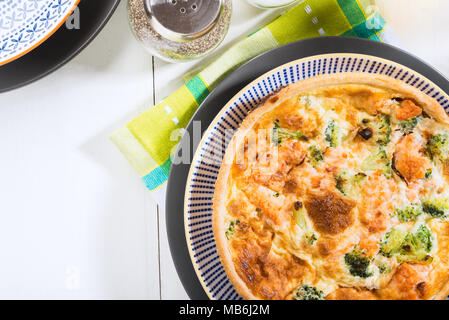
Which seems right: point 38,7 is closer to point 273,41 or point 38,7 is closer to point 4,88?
point 4,88

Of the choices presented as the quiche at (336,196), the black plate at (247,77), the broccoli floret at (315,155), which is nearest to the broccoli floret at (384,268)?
the quiche at (336,196)

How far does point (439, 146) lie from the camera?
1121 millimetres

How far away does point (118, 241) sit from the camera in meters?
1.43

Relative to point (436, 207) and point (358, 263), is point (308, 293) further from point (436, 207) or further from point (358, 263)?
point (436, 207)

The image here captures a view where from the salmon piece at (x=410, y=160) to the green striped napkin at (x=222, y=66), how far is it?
363 millimetres

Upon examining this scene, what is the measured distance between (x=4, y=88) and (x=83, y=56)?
0.83 ft

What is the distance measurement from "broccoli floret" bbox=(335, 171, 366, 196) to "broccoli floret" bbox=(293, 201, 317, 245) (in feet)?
0.36

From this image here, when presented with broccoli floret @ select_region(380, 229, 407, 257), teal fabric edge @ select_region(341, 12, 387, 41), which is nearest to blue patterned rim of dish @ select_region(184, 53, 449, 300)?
teal fabric edge @ select_region(341, 12, 387, 41)

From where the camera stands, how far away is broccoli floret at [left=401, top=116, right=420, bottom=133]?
1.14 meters

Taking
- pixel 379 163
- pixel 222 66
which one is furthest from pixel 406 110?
pixel 222 66

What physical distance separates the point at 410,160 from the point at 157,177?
703mm

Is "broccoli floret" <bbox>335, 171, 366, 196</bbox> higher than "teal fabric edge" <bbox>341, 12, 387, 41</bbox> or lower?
lower

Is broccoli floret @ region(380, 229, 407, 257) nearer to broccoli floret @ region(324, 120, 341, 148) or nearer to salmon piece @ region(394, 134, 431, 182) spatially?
salmon piece @ region(394, 134, 431, 182)

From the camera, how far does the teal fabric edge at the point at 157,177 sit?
1337mm
